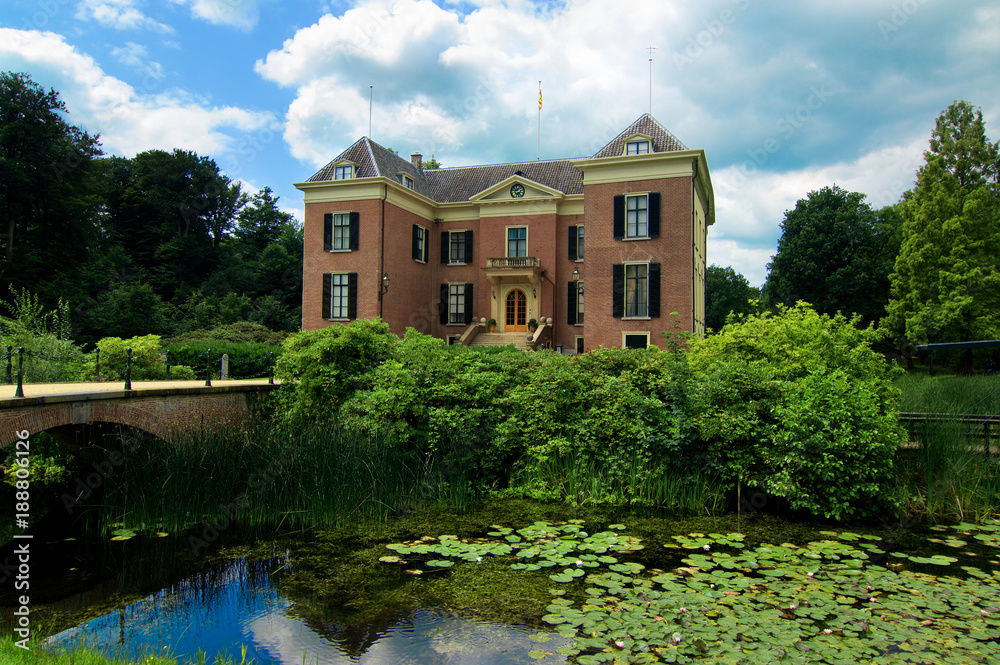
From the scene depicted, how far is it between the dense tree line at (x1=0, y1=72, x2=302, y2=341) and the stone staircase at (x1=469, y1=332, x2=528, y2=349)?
15.2 meters

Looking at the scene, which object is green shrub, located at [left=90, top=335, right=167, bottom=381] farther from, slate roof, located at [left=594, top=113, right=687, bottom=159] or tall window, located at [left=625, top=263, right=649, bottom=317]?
slate roof, located at [left=594, top=113, right=687, bottom=159]

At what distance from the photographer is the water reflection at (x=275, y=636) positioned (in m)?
4.11

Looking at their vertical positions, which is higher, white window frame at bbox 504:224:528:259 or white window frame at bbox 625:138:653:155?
white window frame at bbox 625:138:653:155

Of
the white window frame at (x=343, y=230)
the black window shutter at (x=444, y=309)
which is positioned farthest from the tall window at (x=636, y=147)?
the white window frame at (x=343, y=230)

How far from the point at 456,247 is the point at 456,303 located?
2.65 m

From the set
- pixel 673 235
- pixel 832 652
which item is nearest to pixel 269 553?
pixel 832 652

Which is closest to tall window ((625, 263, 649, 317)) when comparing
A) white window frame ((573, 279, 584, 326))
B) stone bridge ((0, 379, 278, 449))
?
white window frame ((573, 279, 584, 326))

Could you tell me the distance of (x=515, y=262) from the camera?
24500 millimetres

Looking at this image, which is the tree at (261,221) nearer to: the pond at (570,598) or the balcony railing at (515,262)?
the balcony railing at (515,262)

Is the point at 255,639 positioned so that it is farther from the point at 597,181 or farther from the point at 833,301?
the point at 833,301

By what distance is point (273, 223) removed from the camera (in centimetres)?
4759

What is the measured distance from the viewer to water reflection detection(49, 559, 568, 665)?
411 centimetres

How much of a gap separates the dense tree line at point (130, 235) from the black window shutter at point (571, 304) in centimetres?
1775

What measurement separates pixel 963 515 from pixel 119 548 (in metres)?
10.0
